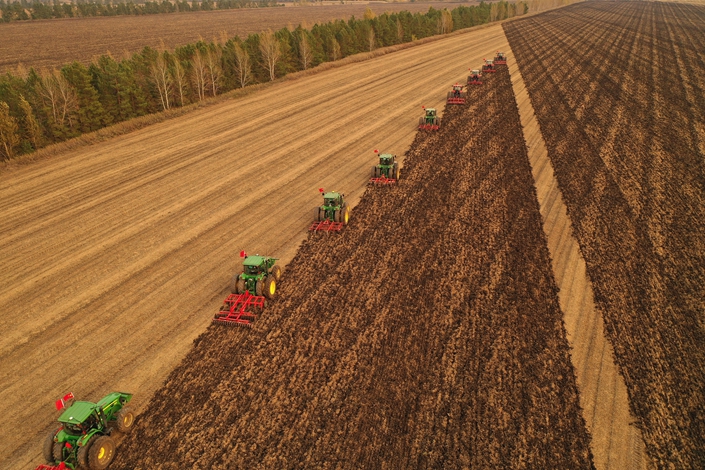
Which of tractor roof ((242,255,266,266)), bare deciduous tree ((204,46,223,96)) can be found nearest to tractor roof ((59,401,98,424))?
tractor roof ((242,255,266,266))

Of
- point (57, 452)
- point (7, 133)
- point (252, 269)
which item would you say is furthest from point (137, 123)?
point (57, 452)

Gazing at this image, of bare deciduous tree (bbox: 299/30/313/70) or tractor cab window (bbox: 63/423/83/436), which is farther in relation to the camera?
bare deciduous tree (bbox: 299/30/313/70)

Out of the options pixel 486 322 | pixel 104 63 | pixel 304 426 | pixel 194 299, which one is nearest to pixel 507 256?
pixel 486 322

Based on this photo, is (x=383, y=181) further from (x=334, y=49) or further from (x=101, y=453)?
(x=334, y=49)

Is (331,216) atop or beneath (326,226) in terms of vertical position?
atop

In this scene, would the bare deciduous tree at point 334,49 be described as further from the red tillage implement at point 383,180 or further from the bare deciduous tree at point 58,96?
the red tillage implement at point 383,180

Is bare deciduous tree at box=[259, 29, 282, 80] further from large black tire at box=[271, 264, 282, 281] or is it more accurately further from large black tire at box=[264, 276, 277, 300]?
large black tire at box=[264, 276, 277, 300]

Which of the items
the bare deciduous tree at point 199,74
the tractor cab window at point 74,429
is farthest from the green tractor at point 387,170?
the bare deciduous tree at point 199,74
